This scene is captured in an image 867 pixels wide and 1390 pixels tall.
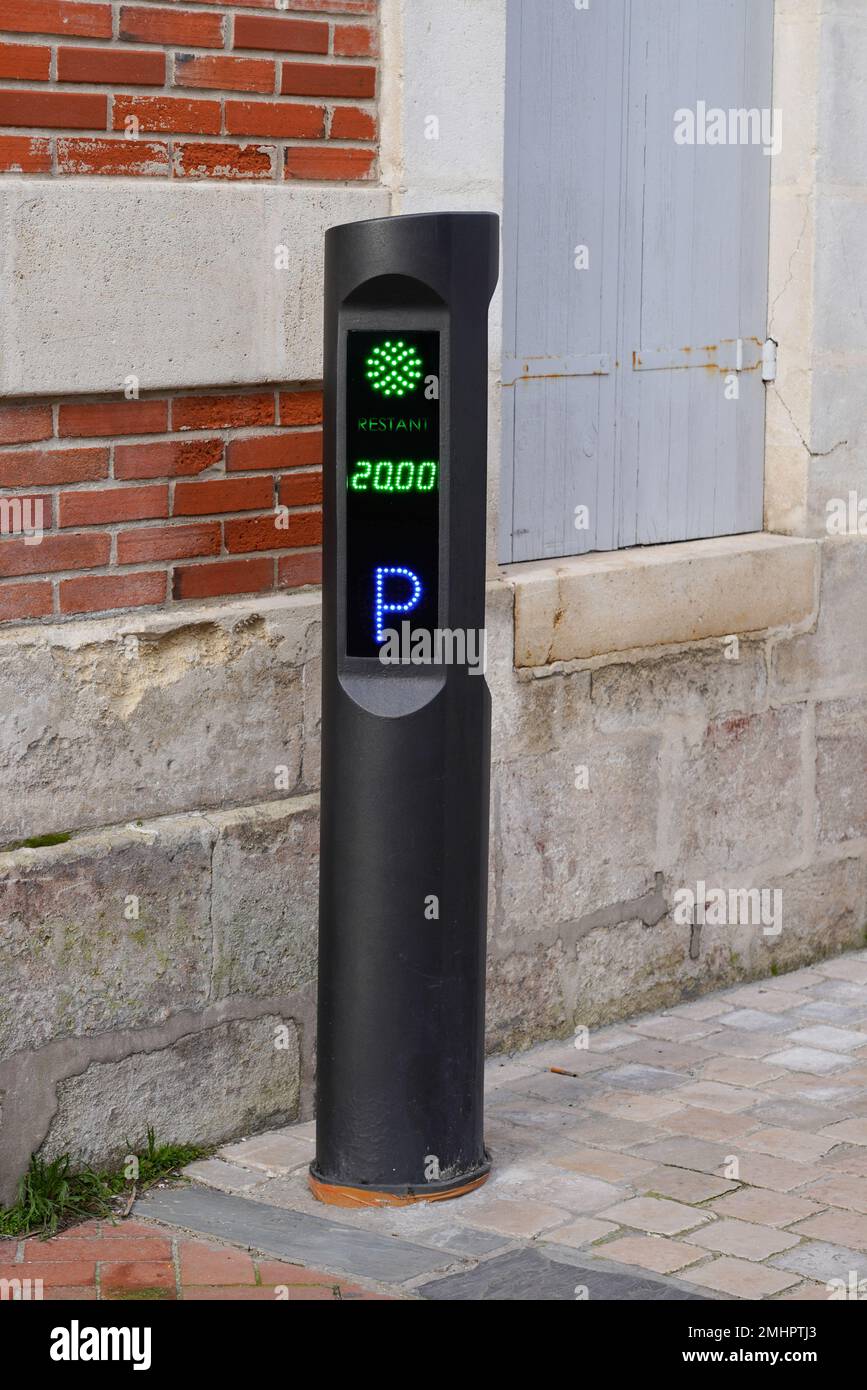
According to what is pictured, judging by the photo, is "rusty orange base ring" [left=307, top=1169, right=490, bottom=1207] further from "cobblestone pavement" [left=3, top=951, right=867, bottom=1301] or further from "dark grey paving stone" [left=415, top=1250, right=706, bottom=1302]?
Answer: "dark grey paving stone" [left=415, top=1250, right=706, bottom=1302]

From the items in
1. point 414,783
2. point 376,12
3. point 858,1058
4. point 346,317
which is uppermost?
point 376,12

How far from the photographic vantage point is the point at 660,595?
5.57 m

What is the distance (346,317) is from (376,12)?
1113 mm

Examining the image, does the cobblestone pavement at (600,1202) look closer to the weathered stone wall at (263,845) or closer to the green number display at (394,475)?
the weathered stone wall at (263,845)

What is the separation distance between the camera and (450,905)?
413 centimetres

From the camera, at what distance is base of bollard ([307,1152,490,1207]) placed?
13.8 feet

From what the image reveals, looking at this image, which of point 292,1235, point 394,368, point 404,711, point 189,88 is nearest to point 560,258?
point 189,88

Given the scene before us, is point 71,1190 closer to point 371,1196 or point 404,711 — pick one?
point 371,1196

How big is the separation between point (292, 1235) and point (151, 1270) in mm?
324

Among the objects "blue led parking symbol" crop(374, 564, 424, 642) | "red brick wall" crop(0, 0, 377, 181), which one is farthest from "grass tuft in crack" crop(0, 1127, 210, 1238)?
"red brick wall" crop(0, 0, 377, 181)

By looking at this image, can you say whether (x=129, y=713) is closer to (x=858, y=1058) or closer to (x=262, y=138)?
(x=262, y=138)

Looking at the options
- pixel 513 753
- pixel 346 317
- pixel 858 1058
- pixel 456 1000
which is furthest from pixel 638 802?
pixel 346 317

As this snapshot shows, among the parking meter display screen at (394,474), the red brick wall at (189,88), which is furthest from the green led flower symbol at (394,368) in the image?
the red brick wall at (189,88)

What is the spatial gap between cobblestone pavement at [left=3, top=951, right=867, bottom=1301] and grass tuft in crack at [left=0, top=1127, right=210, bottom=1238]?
0.06 metres
